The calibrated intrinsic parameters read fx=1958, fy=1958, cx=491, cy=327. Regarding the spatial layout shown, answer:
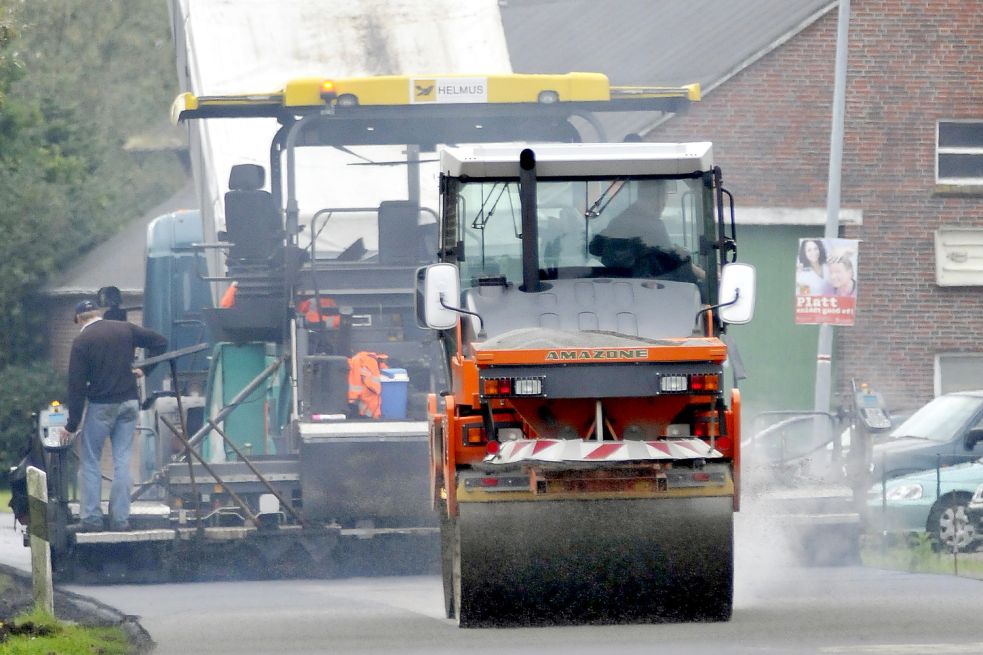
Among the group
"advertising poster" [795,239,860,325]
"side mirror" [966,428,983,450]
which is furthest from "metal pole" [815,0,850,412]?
"side mirror" [966,428,983,450]

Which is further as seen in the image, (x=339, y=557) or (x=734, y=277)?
(x=339, y=557)

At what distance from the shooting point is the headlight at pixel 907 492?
1772 cm

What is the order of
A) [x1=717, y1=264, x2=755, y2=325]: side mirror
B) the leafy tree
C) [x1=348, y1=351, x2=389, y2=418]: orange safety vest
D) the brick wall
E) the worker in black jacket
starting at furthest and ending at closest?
the leafy tree → the brick wall → the worker in black jacket → [x1=348, y1=351, x2=389, y2=418]: orange safety vest → [x1=717, y1=264, x2=755, y2=325]: side mirror

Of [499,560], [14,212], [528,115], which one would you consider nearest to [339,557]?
[528,115]

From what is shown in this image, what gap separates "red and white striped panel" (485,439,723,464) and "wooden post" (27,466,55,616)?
11.3 feet

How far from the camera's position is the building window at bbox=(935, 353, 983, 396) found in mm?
29031

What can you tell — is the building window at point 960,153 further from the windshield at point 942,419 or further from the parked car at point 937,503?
the parked car at point 937,503

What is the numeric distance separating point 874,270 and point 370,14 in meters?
14.1

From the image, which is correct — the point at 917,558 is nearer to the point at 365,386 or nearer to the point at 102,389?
the point at 365,386

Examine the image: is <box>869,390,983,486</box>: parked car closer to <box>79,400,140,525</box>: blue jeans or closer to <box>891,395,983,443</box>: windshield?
<box>891,395,983,443</box>: windshield

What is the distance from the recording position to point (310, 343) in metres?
14.2

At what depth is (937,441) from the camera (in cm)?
1905

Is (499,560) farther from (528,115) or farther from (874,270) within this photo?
(874,270)

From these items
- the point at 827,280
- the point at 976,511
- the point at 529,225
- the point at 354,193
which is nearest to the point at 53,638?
the point at 529,225
